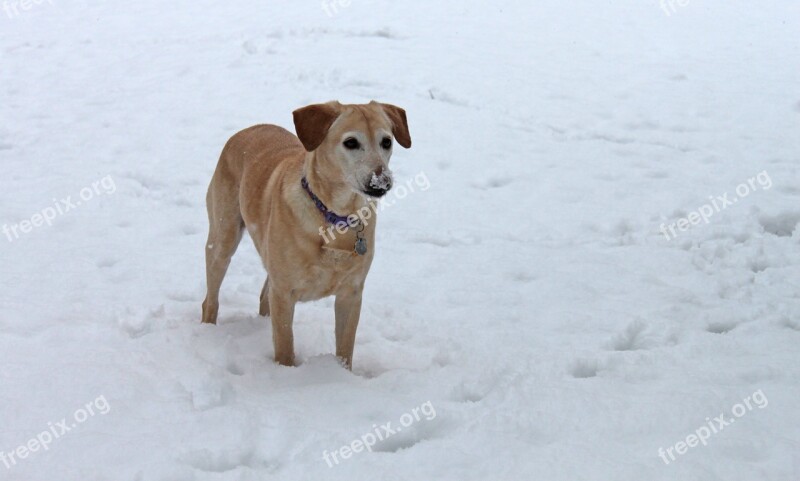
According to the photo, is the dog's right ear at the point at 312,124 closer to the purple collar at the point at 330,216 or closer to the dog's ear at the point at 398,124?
the purple collar at the point at 330,216

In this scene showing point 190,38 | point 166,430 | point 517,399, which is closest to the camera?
point 166,430

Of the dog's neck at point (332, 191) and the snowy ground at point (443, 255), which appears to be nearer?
the snowy ground at point (443, 255)

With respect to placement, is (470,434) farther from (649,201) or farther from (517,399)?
(649,201)

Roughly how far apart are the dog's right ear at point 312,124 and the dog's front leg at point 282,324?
0.78m

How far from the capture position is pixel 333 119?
12.8 feet

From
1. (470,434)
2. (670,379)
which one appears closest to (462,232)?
(670,379)

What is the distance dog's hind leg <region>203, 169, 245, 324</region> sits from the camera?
15.9 ft

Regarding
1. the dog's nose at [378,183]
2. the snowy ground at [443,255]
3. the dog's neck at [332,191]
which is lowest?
the snowy ground at [443,255]

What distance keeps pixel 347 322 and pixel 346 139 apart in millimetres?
994

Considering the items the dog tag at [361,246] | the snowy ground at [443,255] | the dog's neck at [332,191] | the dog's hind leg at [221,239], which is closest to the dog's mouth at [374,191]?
the dog's neck at [332,191]

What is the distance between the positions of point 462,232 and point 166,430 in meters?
3.40

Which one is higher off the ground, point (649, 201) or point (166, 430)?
point (166, 430)

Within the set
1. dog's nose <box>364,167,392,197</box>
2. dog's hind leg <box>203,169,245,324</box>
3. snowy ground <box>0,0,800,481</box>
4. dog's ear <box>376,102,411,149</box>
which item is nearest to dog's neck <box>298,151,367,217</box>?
dog's nose <box>364,167,392,197</box>

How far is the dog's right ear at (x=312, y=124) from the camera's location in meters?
3.85
